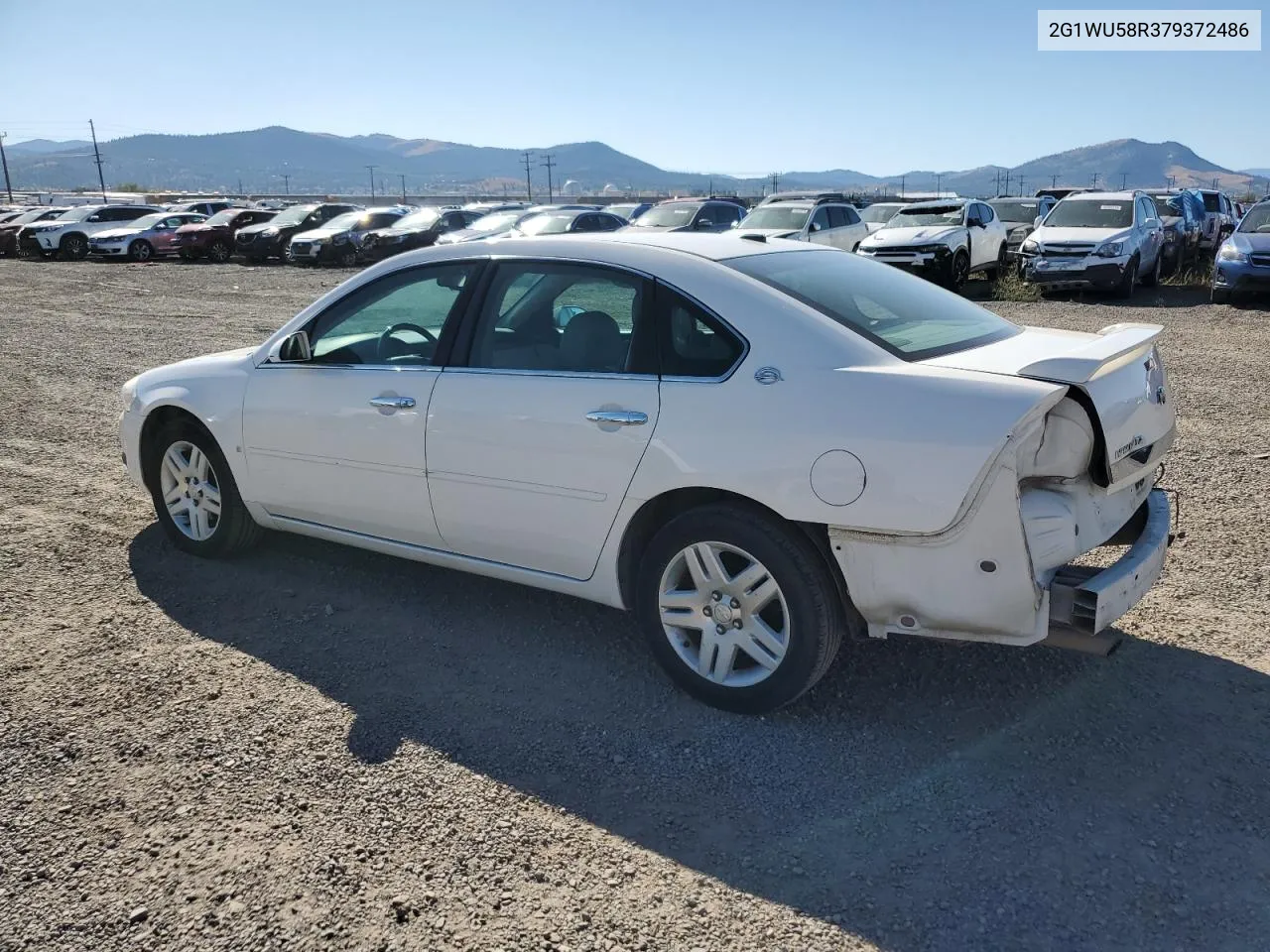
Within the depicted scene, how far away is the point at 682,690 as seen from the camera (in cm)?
382

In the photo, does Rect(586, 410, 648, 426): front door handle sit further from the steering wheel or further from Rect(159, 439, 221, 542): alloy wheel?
Rect(159, 439, 221, 542): alloy wheel

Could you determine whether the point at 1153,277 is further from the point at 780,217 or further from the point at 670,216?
the point at 670,216

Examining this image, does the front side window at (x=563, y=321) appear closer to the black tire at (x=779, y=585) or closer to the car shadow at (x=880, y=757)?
the black tire at (x=779, y=585)

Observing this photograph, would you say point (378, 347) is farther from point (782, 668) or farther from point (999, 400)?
point (999, 400)

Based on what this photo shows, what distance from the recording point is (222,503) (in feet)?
16.8

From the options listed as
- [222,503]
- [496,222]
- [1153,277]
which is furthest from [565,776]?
[496,222]

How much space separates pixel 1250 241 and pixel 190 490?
51.2 ft

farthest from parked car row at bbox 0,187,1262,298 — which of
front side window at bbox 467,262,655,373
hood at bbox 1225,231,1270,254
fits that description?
front side window at bbox 467,262,655,373

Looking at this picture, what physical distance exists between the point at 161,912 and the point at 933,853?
2109 mm

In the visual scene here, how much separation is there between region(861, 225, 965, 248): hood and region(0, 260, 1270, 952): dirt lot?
46.5 ft

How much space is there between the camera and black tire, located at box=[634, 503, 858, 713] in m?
3.39

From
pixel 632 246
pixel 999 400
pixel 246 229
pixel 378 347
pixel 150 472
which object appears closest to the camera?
pixel 999 400

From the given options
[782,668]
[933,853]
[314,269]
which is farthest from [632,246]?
[314,269]

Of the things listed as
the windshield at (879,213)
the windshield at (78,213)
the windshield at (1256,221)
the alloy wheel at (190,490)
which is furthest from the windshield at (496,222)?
the alloy wheel at (190,490)
